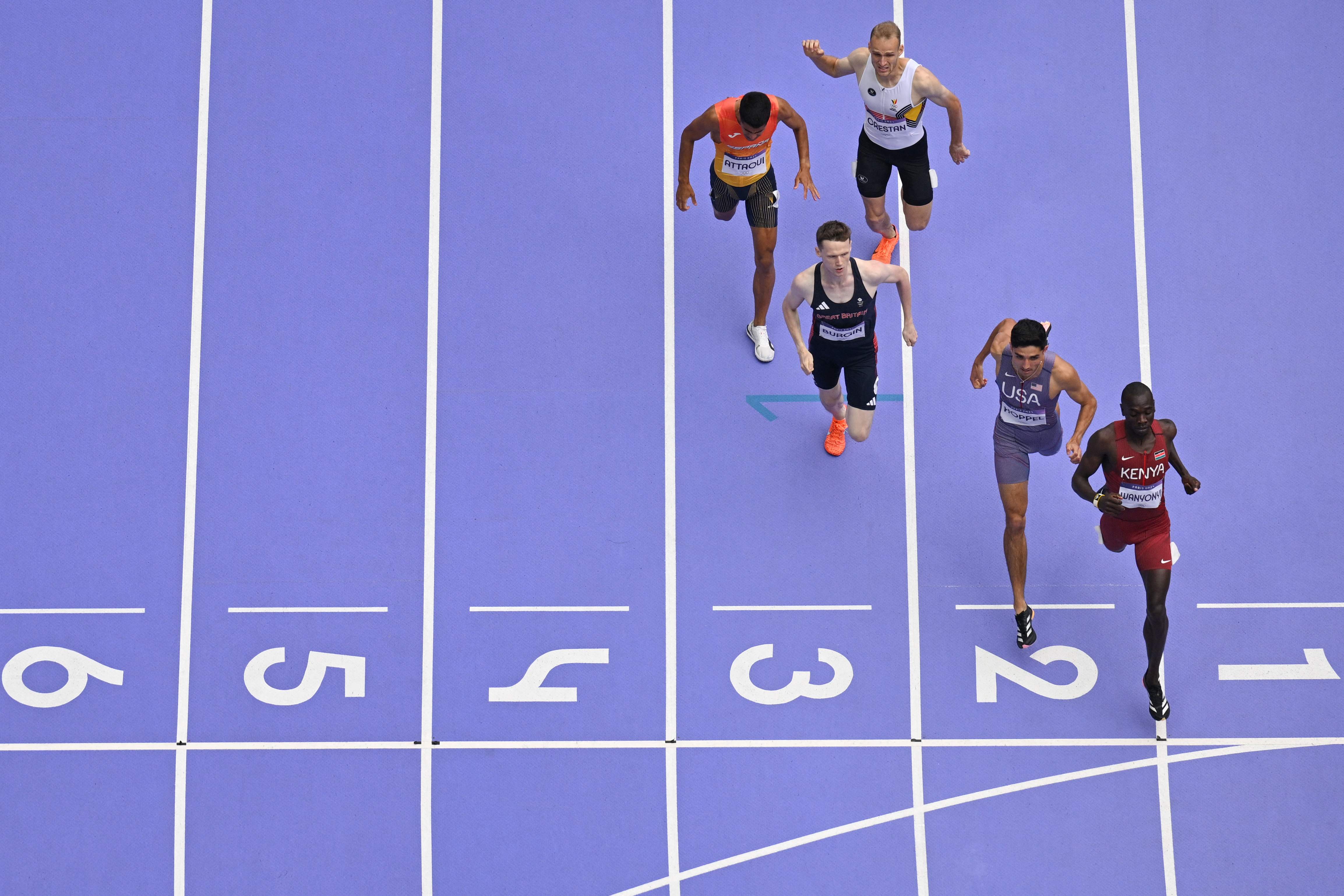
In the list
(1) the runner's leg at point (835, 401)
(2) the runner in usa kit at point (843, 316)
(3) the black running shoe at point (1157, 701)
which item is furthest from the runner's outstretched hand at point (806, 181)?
(3) the black running shoe at point (1157, 701)

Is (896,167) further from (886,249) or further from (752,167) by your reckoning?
(752,167)

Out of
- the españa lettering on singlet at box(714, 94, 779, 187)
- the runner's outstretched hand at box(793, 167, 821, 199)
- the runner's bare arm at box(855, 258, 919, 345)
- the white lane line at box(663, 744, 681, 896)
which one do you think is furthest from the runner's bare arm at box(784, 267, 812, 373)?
the white lane line at box(663, 744, 681, 896)

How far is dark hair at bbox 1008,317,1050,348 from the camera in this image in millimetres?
6008

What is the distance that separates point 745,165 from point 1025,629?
3.49 metres

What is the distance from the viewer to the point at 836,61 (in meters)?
6.90

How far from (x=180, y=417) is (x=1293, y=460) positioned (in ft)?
25.2

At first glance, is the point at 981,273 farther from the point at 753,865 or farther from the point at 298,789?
the point at 298,789

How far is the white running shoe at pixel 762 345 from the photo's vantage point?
7430 mm

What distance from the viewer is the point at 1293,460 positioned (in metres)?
7.33

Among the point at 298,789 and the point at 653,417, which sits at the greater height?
the point at 653,417

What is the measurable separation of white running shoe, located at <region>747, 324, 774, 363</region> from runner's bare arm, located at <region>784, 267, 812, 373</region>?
2.46ft

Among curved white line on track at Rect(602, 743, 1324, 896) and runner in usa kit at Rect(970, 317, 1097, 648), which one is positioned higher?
runner in usa kit at Rect(970, 317, 1097, 648)

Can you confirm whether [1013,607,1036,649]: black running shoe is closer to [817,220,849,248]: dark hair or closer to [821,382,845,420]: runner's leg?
[821,382,845,420]: runner's leg

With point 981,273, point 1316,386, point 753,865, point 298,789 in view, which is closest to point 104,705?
point 298,789
